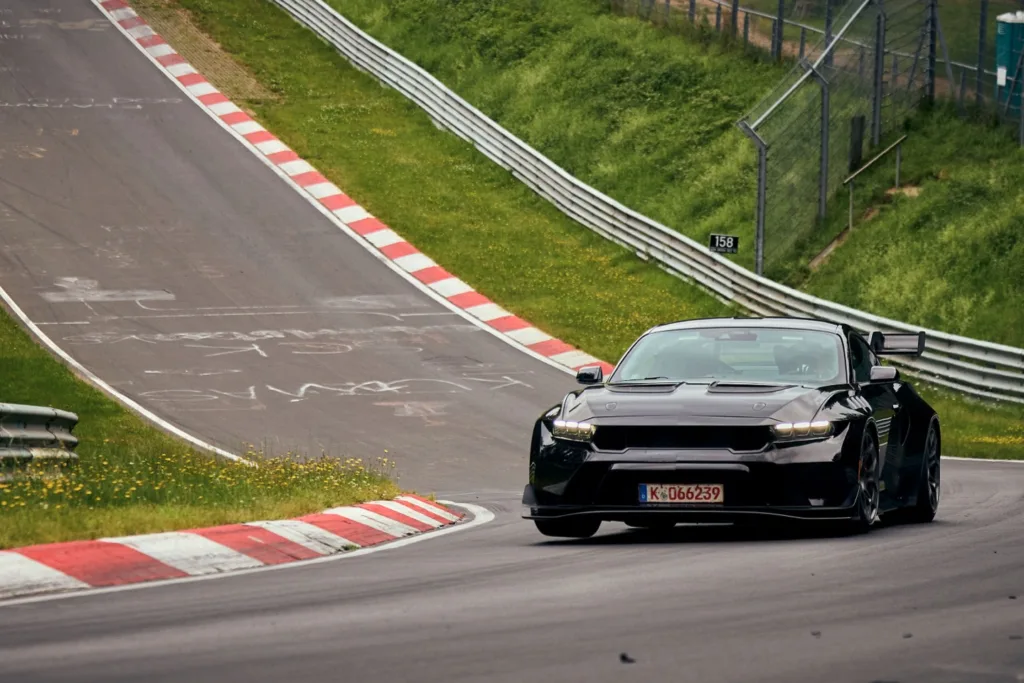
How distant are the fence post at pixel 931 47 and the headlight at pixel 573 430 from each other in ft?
74.6

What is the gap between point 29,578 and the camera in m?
8.75

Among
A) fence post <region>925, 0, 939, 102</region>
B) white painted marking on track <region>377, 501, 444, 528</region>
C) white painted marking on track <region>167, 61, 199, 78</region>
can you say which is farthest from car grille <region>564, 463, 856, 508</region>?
white painted marking on track <region>167, 61, 199, 78</region>

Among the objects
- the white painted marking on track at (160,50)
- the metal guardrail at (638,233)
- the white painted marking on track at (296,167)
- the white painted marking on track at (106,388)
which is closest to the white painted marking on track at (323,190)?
the white painted marking on track at (296,167)

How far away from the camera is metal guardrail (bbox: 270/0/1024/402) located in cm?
2448

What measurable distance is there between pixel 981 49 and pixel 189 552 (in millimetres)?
24345

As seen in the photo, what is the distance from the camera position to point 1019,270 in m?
27.0

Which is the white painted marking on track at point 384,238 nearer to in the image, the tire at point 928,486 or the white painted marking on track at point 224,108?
the white painted marking on track at point 224,108

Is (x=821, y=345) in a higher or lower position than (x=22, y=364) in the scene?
higher

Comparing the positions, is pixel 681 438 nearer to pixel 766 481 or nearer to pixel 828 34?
pixel 766 481

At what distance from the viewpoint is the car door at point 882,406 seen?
11758mm

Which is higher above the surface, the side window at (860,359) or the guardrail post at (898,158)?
the guardrail post at (898,158)

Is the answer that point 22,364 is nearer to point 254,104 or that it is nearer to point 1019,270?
point 1019,270

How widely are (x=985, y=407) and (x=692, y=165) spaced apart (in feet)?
42.0

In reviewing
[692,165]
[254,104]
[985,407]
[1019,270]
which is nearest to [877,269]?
[1019,270]
